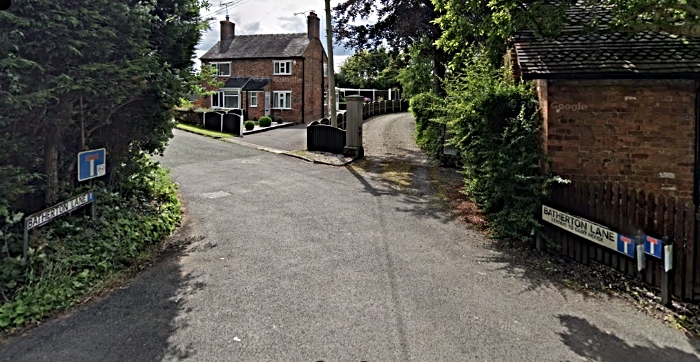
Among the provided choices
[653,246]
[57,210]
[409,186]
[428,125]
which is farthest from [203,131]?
[653,246]

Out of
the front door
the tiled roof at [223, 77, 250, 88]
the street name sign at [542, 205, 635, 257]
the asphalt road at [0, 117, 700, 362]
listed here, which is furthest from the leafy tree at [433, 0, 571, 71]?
the tiled roof at [223, 77, 250, 88]

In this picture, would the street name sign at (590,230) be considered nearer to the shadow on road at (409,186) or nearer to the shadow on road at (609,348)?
the shadow on road at (609,348)

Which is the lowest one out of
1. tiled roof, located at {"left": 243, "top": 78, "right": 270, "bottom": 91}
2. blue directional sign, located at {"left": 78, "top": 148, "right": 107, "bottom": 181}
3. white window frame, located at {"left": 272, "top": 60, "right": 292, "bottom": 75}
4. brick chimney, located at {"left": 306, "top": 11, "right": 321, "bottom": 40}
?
blue directional sign, located at {"left": 78, "top": 148, "right": 107, "bottom": 181}

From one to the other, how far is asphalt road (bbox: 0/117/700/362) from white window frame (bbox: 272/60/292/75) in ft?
92.1

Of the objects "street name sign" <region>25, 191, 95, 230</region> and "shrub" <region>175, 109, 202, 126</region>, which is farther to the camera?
"shrub" <region>175, 109, 202, 126</region>

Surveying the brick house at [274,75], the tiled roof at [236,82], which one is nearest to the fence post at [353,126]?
the brick house at [274,75]

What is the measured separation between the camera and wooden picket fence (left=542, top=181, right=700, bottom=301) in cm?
504

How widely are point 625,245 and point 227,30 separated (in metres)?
39.1

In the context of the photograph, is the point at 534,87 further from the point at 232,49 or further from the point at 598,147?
the point at 232,49

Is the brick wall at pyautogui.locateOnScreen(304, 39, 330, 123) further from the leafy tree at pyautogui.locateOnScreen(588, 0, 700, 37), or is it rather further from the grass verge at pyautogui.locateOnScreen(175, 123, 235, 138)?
the leafy tree at pyautogui.locateOnScreen(588, 0, 700, 37)

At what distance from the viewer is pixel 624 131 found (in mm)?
6809

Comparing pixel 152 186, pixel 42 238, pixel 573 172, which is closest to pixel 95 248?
pixel 42 238

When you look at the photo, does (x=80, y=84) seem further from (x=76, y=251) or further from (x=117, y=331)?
(x=117, y=331)

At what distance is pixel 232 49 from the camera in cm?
3728
